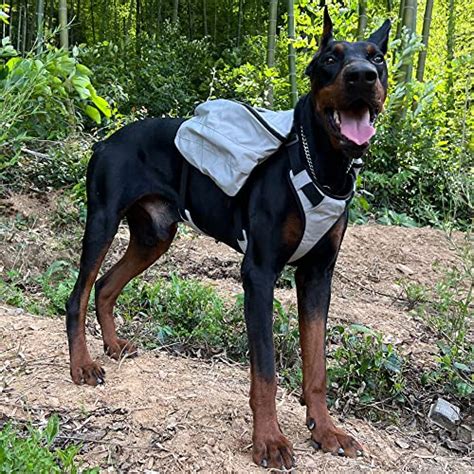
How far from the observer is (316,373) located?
3.09 metres

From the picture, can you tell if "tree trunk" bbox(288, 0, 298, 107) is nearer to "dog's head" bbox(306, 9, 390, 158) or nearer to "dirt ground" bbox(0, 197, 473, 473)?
"dirt ground" bbox(0, 197, 473, 473)

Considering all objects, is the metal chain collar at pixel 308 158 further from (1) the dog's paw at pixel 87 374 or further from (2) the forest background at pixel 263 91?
(1) the dog's paw at pixel 87 374

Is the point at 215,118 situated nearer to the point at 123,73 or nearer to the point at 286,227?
the point at 286,227

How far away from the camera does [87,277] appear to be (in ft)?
11.8

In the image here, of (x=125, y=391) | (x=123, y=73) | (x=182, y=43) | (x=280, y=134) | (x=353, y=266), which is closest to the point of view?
(x=280, y=134)

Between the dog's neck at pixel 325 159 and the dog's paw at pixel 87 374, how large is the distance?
1514mm

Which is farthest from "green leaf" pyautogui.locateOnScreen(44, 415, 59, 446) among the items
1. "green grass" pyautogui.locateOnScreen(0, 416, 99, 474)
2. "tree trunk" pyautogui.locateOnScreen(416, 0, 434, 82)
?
"tree trunk" pyautogui.locateOnScreen(416, 0, 434, 82)

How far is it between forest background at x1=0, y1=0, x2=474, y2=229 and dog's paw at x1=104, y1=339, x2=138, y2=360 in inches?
52.7

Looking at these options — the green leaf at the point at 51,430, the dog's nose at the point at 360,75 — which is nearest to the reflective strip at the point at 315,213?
the dog's nose at the point at 360,75

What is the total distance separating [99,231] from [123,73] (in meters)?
9.47

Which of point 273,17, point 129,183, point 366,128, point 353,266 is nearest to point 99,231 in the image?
point 129,183

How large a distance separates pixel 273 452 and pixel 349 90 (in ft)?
4.77

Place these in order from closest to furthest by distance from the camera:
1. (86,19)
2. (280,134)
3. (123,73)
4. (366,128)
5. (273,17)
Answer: (366,128) < (280,134) < (273,17) < (123,73) < (86,19)

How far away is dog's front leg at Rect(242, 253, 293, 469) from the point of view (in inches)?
111
